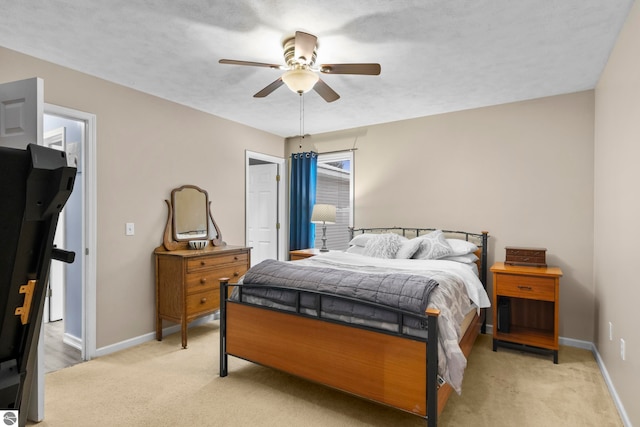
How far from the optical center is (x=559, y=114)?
3561 mm

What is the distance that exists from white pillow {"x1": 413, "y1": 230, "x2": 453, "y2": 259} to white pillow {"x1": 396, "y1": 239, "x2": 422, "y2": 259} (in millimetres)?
46

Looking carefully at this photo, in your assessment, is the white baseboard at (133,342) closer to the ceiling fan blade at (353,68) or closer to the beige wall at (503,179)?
the beige wall at (503,179)

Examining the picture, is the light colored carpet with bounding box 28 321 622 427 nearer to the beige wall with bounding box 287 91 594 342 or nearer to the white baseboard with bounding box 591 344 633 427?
the white baseboard with bounding box 591 344 633 427

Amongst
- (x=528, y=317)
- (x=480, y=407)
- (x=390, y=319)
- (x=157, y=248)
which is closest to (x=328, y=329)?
(x=390, y=319)

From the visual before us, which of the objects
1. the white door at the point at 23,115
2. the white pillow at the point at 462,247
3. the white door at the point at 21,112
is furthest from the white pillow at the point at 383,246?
the white door at the point at 21,112

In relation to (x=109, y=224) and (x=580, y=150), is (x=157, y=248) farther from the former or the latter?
(x=580, y=150)

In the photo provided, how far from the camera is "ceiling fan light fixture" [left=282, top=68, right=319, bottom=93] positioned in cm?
243

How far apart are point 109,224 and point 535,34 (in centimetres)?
387

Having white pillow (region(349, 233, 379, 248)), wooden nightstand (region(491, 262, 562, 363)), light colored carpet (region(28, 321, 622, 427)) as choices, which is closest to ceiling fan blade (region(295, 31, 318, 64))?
white pillow (region(349, 233, 379, 248))

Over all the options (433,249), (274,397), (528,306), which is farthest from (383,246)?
(274,397)

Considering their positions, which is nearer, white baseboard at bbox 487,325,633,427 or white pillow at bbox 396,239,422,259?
white baseboard at bbox 487,325,633,427

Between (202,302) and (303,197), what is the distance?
89.0 inches

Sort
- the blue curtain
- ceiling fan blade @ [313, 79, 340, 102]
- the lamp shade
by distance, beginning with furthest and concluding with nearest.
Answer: the blue curtain, the lamp shade, ceiling fan blade @ [313, 79, 340, 102]

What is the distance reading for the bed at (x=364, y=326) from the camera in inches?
76.2
